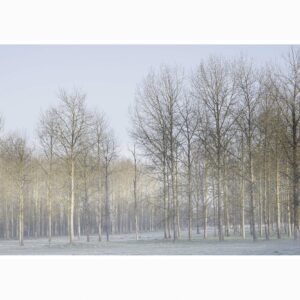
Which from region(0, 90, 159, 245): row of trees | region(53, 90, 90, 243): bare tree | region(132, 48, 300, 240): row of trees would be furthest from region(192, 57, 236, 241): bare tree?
region(53, 90, 90, 243): bare tree

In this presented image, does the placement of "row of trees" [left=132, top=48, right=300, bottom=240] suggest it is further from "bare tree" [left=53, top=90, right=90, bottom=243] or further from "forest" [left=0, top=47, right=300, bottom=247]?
"bare tree" [left=53, top=90, right=90, bottom=243]

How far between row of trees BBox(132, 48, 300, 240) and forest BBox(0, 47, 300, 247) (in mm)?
37

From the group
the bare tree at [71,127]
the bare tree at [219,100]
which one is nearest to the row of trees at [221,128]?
the bare tree at [219,100]

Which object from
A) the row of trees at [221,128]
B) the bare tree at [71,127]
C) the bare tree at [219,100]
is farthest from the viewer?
the bare tree at [219,100]

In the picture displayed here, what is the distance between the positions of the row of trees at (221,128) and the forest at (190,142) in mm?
37

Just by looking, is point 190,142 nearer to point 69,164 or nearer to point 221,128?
point 221,128

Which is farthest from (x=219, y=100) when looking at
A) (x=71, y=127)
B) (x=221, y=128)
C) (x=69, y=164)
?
A: (x=69, y=164)

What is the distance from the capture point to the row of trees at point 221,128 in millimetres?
16062

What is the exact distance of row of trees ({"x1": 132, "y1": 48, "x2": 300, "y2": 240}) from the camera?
52.7ft

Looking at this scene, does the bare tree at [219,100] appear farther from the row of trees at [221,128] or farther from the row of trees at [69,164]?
the row of trees at [69,164]
